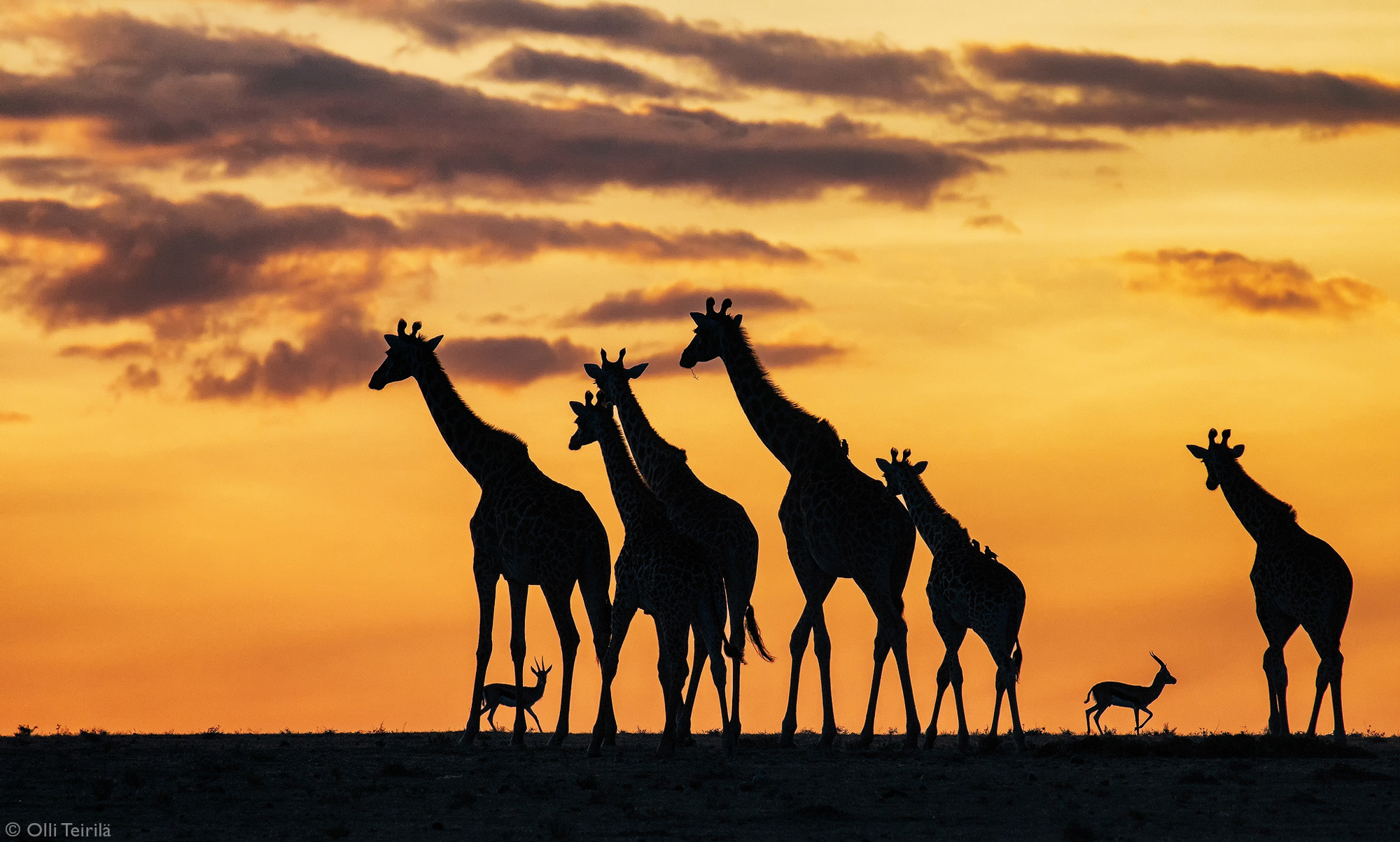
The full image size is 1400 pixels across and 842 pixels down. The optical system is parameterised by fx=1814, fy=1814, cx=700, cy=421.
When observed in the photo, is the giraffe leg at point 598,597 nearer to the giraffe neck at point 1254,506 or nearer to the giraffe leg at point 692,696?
the giraffe leg at point 692,696

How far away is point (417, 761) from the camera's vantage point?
89.5 feet

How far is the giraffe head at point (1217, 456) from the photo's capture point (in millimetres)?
33500

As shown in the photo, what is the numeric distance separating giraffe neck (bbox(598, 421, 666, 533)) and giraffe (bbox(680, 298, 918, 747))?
9.00 ft

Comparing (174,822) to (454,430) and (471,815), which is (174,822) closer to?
(471,815)

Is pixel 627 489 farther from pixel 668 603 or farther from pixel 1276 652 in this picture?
pixel 1276 652

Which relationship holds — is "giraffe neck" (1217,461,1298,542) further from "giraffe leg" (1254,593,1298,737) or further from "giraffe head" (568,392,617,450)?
"giraffe head" (568,392,617,450)

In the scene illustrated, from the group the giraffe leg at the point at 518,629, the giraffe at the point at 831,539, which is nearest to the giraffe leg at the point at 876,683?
the giraffe at the point at 831,539

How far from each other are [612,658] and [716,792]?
5116 millimetres

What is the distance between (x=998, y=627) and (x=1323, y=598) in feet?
21.8

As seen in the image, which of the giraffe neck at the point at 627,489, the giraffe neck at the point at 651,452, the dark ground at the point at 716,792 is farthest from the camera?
the giraffe neck at the point at 651,452

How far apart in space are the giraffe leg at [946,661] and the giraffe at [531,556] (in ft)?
17.1

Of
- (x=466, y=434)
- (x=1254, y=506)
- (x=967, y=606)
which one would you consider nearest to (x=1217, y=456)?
(x=1254, y=506)

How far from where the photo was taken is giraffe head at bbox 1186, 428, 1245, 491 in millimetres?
33500

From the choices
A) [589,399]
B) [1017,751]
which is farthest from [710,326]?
[1017,751]
